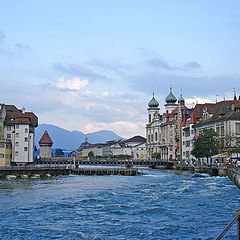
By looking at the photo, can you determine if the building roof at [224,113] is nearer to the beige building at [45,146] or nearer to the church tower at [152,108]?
the church tower at [152,108]

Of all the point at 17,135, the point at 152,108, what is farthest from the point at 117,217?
the point at 152,108

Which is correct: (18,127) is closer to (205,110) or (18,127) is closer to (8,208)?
(205,110)

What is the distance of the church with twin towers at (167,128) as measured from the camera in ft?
429

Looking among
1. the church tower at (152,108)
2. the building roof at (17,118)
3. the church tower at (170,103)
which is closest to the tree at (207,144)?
the building roof at (17,118)

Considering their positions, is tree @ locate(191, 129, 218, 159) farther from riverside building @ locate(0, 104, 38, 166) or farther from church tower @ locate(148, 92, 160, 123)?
church tower @ locate(148, 92, 160, 123)

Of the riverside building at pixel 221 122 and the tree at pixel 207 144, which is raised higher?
the riverside building at pixel 221 122

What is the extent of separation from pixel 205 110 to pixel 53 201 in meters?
66.9

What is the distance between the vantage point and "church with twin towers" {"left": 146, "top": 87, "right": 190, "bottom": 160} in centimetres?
13062

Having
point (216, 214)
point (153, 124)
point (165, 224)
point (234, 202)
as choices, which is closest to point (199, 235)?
point (165, 224)

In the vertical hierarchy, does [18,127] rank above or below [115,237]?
above

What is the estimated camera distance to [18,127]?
92.9 meters

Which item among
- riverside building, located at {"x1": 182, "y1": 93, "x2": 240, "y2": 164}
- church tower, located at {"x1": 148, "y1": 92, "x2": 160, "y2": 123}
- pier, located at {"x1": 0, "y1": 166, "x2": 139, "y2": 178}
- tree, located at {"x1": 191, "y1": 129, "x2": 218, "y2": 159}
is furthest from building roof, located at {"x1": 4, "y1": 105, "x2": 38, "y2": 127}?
church tower, located at {"x1": 148, "y1": 92, "x2": 160, "y2": 123}

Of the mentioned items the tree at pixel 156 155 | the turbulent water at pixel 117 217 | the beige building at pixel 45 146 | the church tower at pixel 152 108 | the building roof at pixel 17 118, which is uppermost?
the church tower at pixel 152 108

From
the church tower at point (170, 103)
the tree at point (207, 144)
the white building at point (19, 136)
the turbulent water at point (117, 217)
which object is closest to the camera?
the turbulent water at point (117, 217)
